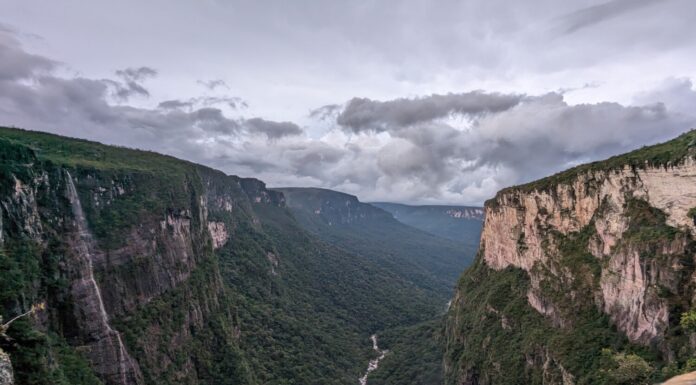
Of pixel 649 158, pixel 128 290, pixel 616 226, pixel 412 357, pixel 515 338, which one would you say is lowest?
pixel 412 357

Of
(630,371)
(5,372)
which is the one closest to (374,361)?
(630,371)

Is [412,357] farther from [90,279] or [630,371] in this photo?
[90,279]

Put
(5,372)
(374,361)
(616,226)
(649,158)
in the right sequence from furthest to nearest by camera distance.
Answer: (374,361) → (616,226) → (649,158) → (5,372)

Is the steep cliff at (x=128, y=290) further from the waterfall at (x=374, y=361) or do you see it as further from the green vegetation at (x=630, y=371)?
the green vegetation at (x=630, y=371)

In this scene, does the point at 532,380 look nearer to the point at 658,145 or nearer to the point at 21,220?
the point at 658,145

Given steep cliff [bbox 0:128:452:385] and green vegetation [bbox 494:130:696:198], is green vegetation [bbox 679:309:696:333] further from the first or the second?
steep cliff [bbox 0:128:452:385]

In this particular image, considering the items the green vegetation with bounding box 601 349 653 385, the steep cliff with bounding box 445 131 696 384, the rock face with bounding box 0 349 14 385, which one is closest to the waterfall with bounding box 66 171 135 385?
A: the rock face with bounding box 0 349 14 385
